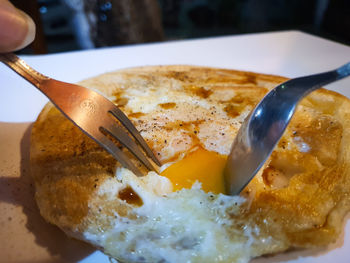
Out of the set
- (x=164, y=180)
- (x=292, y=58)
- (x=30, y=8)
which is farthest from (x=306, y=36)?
(x=30, y=8)

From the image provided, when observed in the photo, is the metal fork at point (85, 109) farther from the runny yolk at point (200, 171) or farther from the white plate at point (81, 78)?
the white plate at point (81, 78)

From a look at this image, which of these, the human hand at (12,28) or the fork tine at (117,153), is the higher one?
the human hand at (12,28)

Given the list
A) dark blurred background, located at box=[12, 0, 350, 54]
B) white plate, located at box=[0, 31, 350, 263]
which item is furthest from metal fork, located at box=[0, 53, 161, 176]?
dark blurred background, located at box=[12, 0, 350, 54]

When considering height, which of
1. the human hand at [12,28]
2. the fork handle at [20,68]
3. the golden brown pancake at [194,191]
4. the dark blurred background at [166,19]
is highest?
the human hand at [12,28]

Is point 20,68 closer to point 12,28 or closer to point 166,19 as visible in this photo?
point 12,28

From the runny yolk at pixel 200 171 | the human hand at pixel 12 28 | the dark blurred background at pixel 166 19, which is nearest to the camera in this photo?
the human hand at pixel 12 28

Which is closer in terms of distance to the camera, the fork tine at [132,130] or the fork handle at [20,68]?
the fork handle at [20,68]

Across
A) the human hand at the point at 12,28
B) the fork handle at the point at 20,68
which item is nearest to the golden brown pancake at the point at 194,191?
the fork handle at the point at 20,68
